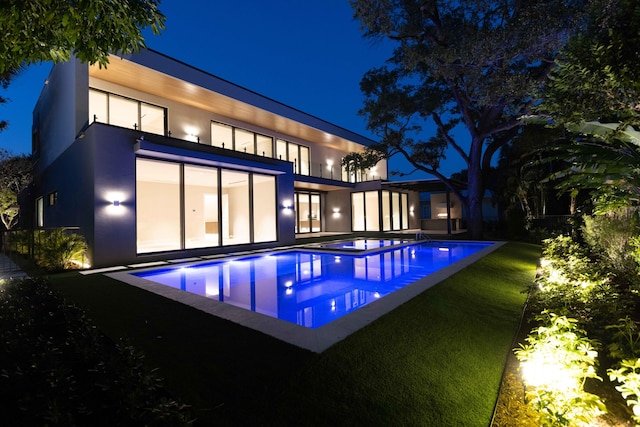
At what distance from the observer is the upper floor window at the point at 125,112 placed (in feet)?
36.4

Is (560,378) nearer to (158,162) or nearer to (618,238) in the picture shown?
(618,238)

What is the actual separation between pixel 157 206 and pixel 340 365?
11.0m

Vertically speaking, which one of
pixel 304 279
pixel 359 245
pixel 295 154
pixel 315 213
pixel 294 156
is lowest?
Answer: pixel 304 279

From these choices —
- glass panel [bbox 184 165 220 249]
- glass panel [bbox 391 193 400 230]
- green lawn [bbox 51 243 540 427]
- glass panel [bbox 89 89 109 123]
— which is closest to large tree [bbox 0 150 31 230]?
glass panel [bbox 89 89 109 123]

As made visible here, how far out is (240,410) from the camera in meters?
2.28

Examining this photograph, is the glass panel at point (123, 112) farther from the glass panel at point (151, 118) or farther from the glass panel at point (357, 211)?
the glass panel at point (357, 211)

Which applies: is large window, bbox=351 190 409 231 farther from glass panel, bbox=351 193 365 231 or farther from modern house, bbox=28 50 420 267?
modern house, bbox=28 50 420 267

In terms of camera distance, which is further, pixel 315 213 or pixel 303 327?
pixel 315 213

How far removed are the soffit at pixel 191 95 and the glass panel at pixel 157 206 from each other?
→ 3263mm

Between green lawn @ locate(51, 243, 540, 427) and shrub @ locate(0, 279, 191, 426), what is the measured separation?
282 mm

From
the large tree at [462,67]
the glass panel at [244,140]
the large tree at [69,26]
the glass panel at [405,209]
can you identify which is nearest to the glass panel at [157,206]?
the glass panel at [244,140]

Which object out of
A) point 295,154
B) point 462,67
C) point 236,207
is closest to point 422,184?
point 295,154

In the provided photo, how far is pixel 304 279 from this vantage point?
755 centimetres

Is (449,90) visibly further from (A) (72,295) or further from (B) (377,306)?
(A) (72,295)
